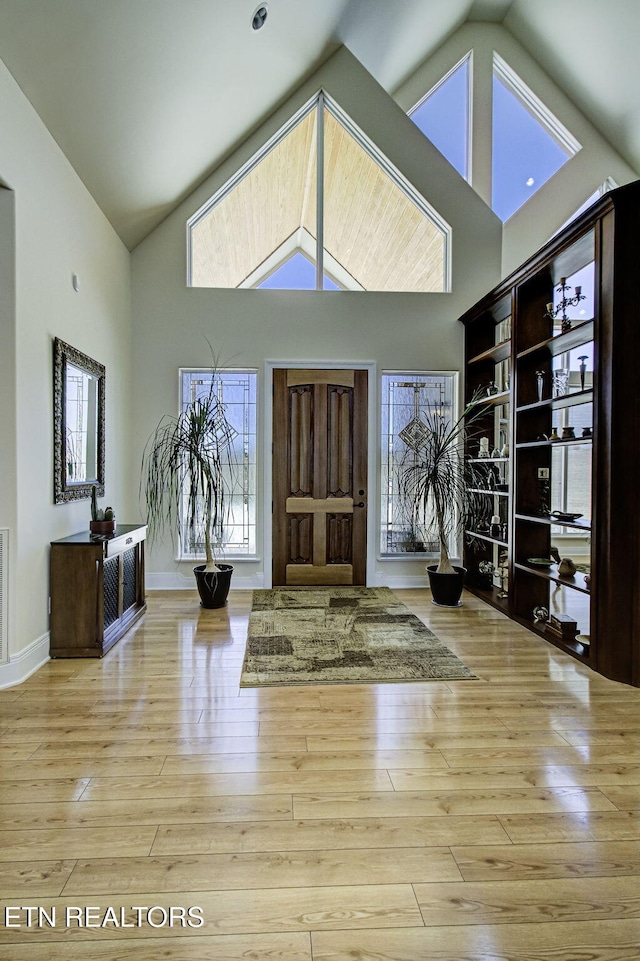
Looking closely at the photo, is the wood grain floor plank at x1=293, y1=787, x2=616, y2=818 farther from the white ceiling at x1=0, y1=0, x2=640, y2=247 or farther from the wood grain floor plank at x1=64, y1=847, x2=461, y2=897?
the white ceiling at x1=0, y1=0, x2=640, y2=247

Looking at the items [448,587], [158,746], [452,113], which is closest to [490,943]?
[158,746]

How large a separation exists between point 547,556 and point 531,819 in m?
2.76

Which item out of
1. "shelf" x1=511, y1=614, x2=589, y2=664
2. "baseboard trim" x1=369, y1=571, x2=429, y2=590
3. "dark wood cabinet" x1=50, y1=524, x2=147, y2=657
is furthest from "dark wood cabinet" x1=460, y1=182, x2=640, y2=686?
"dark wood cabinet" x1=50, y1=524, x2=147, y2=657

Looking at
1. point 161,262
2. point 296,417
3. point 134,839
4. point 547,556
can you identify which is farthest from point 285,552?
point 134,839

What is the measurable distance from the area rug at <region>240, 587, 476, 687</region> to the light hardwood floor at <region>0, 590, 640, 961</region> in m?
0.18

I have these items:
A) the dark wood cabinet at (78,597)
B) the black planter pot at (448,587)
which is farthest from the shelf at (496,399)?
the dark wood cabinet at (78,597)

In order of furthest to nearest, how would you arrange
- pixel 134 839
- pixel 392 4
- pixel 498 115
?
pixel 498 115 < pixel 392 4 < pixel 134 839

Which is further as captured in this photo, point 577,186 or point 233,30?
point 577,186

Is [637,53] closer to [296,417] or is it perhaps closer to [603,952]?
[296,417]

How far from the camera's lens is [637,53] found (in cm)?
541

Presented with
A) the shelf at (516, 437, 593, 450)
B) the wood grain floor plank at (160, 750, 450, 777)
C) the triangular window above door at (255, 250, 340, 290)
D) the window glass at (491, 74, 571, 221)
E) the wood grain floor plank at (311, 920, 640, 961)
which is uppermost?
the window glass at (491, 74, 571, 221)

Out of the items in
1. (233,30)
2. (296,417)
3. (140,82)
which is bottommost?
(296,417)

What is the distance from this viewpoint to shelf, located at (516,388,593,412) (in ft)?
11.6

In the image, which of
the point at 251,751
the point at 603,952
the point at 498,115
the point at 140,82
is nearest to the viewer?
the point at 603,952
